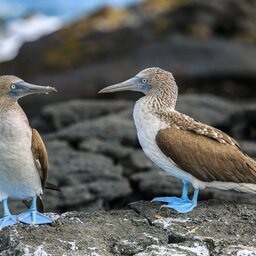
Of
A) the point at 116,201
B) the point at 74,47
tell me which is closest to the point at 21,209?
the point at 116,201

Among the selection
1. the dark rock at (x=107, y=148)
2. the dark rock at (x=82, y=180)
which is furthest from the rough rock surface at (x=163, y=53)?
the dark rock at (x=82, y=180)

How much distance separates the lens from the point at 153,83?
6.47m

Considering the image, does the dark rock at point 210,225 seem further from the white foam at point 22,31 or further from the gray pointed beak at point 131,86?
the white foam at point 22,31

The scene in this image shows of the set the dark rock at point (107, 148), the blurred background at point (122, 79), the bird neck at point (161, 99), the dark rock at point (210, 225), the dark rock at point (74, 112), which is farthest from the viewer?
the dark rock at point (74, 112)

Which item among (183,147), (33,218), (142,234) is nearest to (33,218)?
(33,218)

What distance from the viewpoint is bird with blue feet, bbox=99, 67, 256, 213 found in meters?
6.27

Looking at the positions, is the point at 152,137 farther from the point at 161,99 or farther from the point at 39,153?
the point at 39,153

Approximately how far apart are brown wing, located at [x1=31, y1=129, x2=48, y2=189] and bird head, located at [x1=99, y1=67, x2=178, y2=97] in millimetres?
660

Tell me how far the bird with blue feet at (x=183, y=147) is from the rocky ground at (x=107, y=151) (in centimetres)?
198

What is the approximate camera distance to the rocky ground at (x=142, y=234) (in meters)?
5.64

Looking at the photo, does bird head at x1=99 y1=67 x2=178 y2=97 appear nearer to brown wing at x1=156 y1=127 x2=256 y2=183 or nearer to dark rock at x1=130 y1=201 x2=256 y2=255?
brown wing at x1=156 y1=127 x2=256 y2=183

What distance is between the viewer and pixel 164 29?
16938 mm

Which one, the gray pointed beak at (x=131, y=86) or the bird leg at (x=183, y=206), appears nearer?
the bird leg at (x=183, y=206)

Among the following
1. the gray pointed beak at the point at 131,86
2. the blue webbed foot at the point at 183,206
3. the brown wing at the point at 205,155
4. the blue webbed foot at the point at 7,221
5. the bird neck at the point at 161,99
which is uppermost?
the gray pointed beak at the point at 131,86
